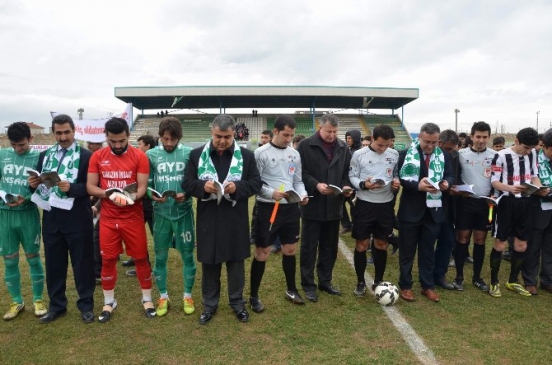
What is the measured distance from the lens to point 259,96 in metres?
32.6

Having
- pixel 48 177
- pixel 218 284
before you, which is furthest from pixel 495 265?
pixel 48 177

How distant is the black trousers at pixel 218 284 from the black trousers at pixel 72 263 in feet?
3.93

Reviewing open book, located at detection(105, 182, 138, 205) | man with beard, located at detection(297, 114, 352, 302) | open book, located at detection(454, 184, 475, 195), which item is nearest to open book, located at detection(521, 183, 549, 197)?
open book, located at detection(454, 184, 475, 195)

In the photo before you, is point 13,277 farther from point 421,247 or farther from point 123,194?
point 421,247

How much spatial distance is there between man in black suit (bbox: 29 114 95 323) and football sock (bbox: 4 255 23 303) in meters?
0.40

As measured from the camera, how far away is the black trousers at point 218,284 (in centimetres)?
402

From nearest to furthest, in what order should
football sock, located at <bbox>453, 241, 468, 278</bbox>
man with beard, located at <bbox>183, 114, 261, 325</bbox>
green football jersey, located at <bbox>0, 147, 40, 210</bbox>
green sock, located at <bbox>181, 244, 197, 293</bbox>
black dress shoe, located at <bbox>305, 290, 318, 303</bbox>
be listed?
man with beard, located at <bbox>183, 114, 261, 325</bbox>, green football jersey, located at <bbox>0, 147, 40, 210</bbox>, green sock, located at <bbox>181, 244, 197, 293</bbox>, black dress shoe, located at <bbox>305, 290, 318, 303</bbox>, football sock, located at <bbox>453, 241, 468, 278</bbox>

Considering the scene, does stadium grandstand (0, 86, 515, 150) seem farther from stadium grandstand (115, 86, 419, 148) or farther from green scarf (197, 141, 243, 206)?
green scarf (197, 141, 243, 206)

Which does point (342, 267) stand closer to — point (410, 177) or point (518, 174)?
point (410, 177)

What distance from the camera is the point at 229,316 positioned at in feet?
13.6

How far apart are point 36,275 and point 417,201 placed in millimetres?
4268

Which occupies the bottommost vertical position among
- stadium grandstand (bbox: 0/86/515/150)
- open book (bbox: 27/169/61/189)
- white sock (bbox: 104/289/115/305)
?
white sock (bbox: 104/289/115/305)

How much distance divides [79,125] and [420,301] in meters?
6.85

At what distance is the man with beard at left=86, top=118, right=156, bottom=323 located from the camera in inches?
150
